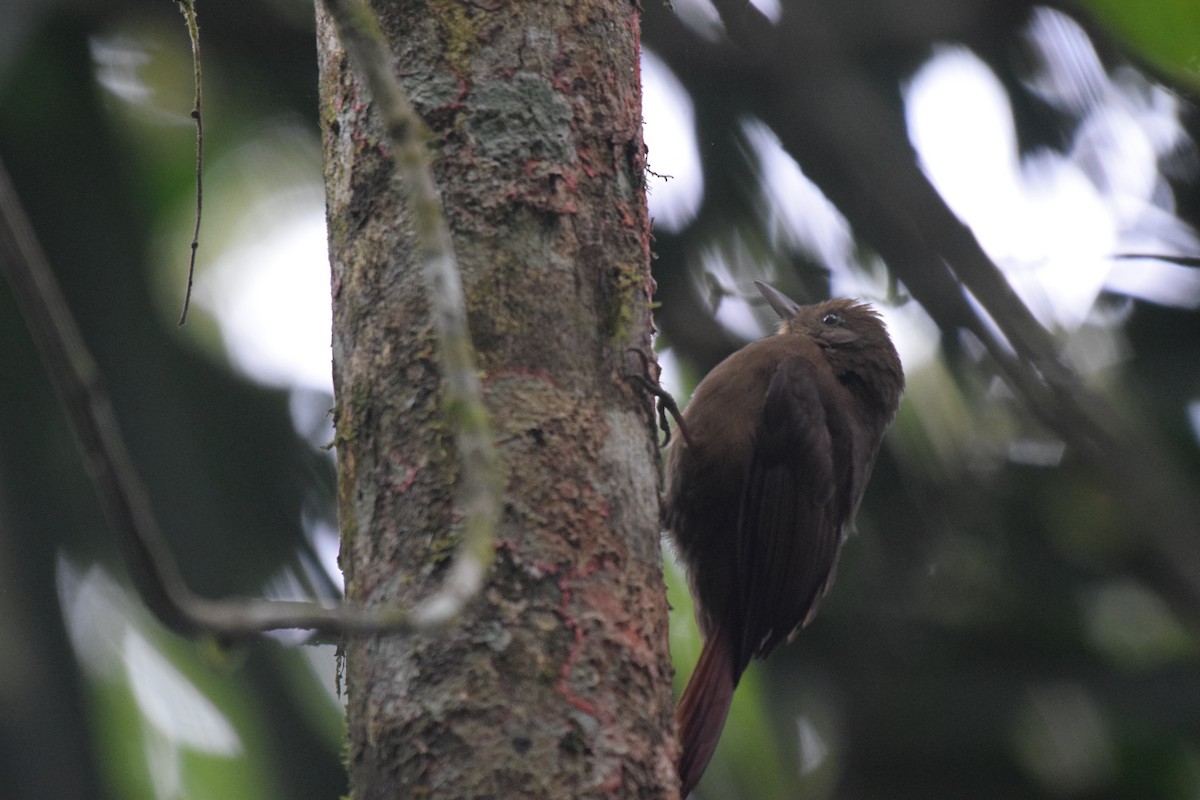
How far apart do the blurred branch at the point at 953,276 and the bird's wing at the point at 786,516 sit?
1.65 meters

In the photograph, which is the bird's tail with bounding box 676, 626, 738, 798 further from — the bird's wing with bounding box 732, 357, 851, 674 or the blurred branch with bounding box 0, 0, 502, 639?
the blurred branch with bounding box 0, 0, 502, 639

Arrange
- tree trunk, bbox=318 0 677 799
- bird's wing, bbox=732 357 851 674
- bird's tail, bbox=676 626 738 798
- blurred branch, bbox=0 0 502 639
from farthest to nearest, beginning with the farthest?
bird's wing, bbox=732 357 851 674
bird's tail, bbox=676 626 738 798
tree trunk, bbox=318 0 677 799
blurred branch, bbox=0 0 502 639

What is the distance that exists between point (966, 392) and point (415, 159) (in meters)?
3.08

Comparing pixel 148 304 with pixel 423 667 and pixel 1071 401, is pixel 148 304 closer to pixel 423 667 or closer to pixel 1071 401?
pixel 423 667

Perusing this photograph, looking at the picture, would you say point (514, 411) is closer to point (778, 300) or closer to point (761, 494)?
point (761, 494)

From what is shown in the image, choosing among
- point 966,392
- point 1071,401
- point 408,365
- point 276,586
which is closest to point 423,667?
point 408,365

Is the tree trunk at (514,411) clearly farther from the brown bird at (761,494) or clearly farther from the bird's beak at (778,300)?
the bird's beak at (778,300)

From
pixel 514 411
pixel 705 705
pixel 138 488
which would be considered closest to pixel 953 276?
pixel 514 411

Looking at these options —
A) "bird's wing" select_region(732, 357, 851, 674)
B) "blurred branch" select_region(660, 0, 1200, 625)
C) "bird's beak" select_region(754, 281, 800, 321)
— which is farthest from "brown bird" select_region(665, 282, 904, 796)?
"blurred branch" select_region(660, 0, 1200, 625)

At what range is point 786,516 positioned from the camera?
3850 millimetres

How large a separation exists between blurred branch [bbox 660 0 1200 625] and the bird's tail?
1345 mm

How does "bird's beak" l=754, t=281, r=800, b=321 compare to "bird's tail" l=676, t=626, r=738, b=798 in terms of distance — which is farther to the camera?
"bird's beak" l=754, t=281, r=800, b=321

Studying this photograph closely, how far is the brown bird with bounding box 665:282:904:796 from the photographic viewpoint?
379 centimetres

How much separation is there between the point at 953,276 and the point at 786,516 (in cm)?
207
